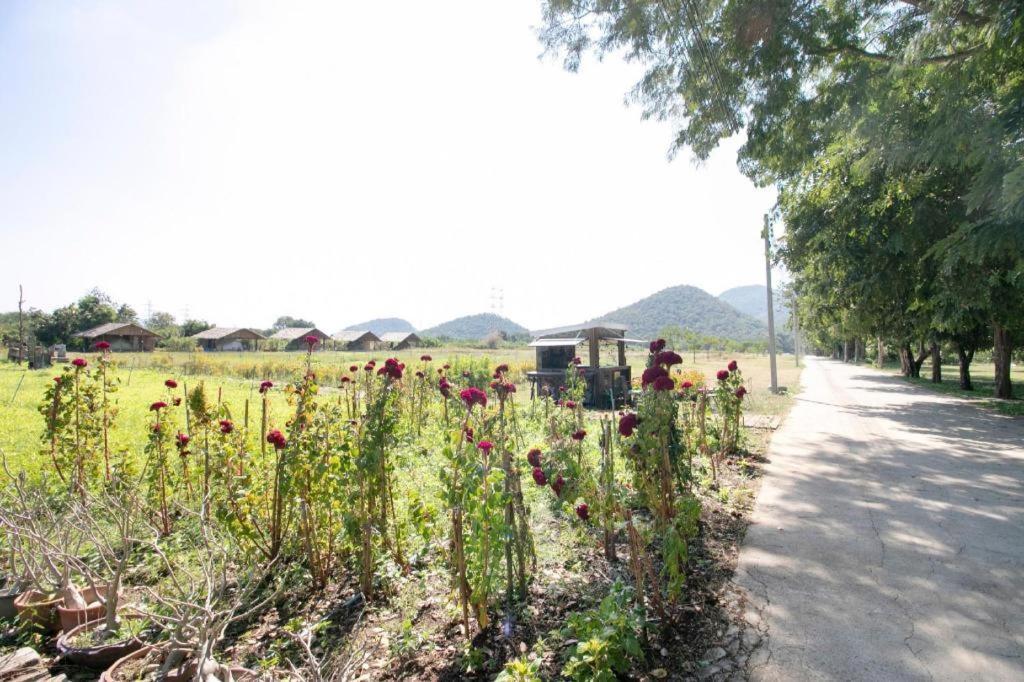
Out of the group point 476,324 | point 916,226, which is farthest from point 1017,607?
point 476,324

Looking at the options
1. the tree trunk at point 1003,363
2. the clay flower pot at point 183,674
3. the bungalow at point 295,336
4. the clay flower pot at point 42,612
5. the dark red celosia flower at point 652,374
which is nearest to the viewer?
the clay flower pot at point 183,674

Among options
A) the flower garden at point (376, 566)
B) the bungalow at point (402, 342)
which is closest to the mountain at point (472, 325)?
the bungalow at point (402, 342)

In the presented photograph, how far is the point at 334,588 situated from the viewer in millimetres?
3039

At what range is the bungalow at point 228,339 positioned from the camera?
194ft

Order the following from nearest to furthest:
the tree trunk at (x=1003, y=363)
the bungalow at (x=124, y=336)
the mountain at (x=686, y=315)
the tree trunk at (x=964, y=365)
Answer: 1. the tree trunk at (x=1003, y=363)
2. the tree trunk at (x=964, y=365)
3. the bungalow at (x=124, y=336)
4. the mountain at (x=686, y=315)

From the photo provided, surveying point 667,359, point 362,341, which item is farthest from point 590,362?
point 362,341

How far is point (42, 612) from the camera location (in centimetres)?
264

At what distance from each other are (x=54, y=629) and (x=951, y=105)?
32.1ft

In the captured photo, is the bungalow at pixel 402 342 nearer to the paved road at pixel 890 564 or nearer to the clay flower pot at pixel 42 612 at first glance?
the paved road at pixel 890 564

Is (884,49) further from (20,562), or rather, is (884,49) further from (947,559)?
(20,562)

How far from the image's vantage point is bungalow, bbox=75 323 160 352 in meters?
49.0

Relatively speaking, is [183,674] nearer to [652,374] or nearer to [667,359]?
[652,374]

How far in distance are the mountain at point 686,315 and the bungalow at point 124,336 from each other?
4002 inches

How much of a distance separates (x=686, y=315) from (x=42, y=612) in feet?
497
